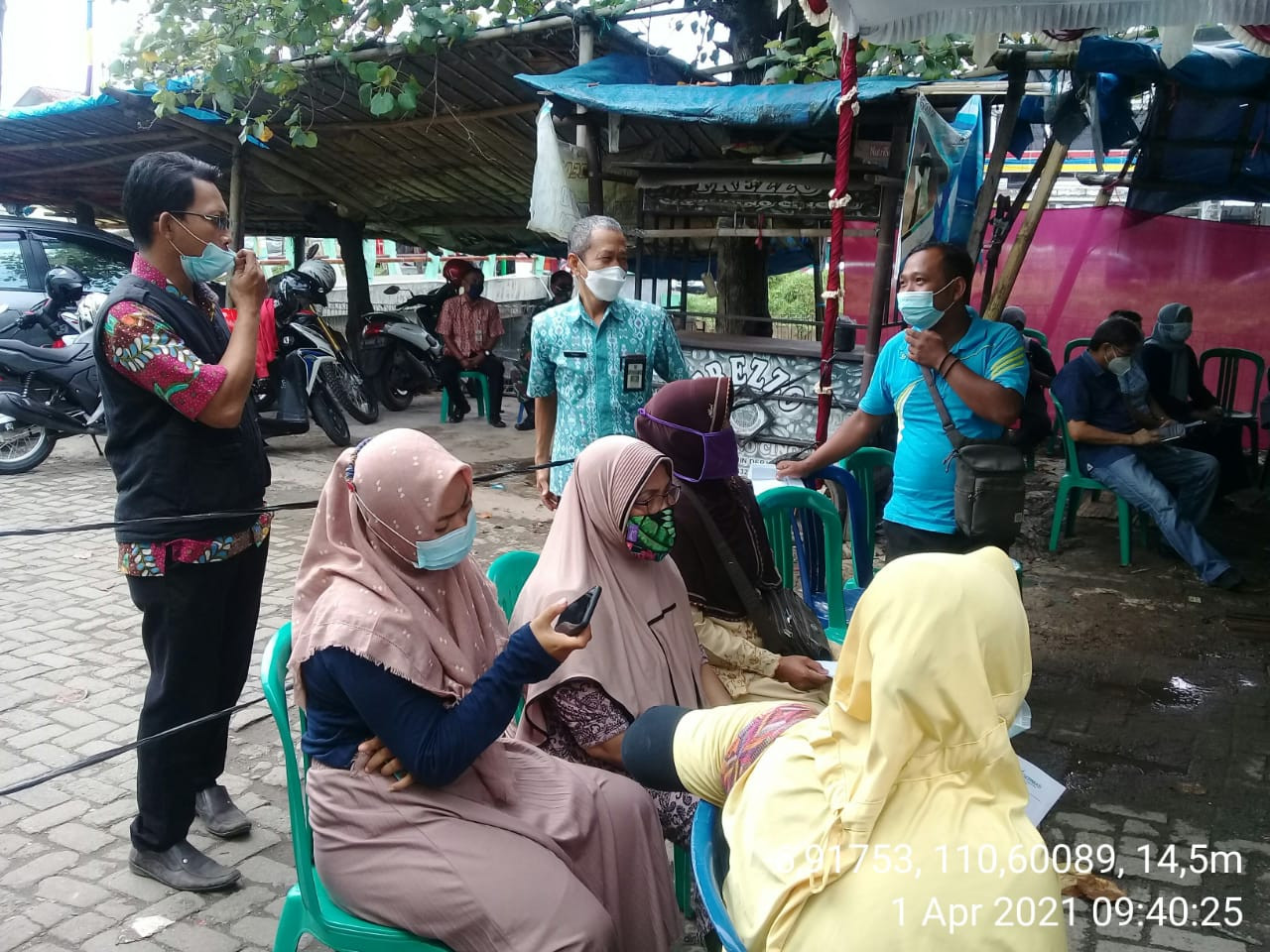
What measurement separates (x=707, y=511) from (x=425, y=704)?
3.59ft

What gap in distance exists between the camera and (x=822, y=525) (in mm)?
3309

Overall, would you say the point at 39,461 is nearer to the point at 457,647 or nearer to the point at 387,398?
the point at 387,398

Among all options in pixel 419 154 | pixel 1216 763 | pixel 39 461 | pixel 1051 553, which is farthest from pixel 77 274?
pixel 1216 763

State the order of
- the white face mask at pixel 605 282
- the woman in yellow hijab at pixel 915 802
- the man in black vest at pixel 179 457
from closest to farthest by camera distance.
A: the woman in yellow hijab at pixel 915 802 → the man in black vest at pixel 179 457 → the white face mask at pixel 605 282

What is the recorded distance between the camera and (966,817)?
132cm

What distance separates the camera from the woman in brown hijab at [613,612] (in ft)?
7.12

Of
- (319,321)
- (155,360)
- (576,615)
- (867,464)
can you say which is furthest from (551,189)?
(576,615)

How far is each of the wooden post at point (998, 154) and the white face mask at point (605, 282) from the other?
2216 mm

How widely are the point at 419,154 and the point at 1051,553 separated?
248 inches

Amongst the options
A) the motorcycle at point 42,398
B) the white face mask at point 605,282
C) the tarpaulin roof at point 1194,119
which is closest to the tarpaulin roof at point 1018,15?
the tarpaulin roof at point 1194,119

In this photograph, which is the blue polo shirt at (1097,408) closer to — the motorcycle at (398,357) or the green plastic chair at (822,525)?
the green plastic chair at (822,525)

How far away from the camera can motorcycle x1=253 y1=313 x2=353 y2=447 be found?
789 centimetres

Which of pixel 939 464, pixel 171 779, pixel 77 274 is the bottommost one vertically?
pixel 171 779

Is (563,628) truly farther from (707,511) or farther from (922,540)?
(922,540)
